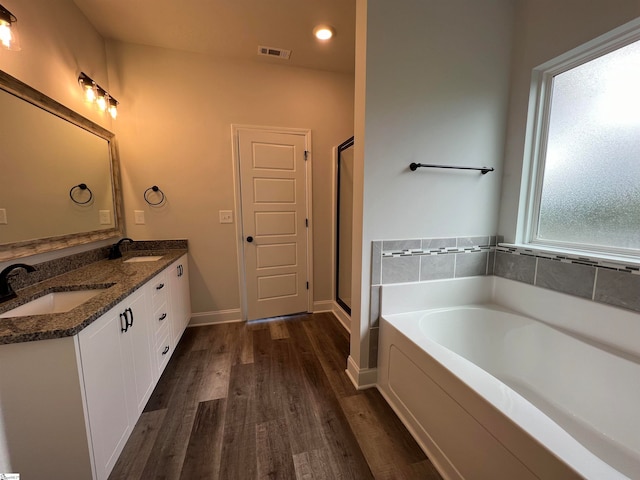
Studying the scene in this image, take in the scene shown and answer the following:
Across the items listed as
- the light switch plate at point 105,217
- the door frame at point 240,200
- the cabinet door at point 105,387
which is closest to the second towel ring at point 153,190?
the light switch plate at point 105,217

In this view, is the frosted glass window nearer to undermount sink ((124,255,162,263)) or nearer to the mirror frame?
undermount sink ((124,255,162,263))

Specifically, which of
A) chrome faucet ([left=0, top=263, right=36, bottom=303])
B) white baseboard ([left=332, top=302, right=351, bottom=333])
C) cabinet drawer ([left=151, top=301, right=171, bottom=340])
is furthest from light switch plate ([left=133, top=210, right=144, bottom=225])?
white baseboard ([left=332, top=302, right=351, bottom=333])

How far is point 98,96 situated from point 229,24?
118cm

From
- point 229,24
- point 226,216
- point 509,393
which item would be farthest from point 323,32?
point 509,393

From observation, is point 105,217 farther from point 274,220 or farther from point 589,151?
point 589,151

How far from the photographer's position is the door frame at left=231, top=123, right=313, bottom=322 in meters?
2.54

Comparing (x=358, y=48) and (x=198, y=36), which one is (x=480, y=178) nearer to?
(x=358, y=48)

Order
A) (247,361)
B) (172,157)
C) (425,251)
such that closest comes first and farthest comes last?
(425,251) → (247,361) → (172,157)

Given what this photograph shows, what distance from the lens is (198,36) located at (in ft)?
7.07

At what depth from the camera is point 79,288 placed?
54.1 inches

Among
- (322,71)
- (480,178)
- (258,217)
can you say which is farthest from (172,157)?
(480,178)

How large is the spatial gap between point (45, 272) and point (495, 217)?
2.95 meters

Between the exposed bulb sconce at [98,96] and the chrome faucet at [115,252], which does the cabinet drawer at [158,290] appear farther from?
the exposed bulb sconce at [98,96]

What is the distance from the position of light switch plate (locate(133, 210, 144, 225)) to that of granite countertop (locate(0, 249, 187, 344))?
1.35 feet
